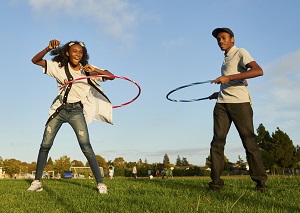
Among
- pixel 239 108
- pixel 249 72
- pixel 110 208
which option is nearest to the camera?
pixel 110 208

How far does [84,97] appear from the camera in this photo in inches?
283

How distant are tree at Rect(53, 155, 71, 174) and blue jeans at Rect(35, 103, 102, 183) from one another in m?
98.1

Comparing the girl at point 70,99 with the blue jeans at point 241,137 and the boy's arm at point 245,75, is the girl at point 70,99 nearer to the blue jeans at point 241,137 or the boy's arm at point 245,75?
the blue jeans at point 241,137

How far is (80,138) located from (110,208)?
9.04ft

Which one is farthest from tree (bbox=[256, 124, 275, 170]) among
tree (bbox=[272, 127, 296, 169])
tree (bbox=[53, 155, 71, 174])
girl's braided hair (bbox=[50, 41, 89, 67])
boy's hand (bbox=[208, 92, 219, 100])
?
girl's braided hair (bbox=[50, 41, 89, 67])

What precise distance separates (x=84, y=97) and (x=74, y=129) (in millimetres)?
683

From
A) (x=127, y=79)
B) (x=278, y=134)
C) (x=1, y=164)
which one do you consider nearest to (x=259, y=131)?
(x=278, y=134)

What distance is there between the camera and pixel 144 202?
15.2ft

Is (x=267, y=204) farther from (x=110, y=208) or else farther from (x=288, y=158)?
(x=288, y=158)

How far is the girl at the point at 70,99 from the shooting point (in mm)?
6844

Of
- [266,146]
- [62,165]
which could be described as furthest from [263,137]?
[62,165]

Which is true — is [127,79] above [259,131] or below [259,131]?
below

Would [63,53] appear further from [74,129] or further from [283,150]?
[283,150]

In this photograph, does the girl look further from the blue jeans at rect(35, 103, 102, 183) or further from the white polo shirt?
the white polo shirt
